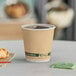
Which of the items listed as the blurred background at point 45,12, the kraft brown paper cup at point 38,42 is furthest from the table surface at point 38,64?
the blurred background at point 45,12

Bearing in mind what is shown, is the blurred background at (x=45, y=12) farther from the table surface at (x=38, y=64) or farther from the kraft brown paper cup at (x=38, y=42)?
the kraft brown paper cup at (x=38, y=42)

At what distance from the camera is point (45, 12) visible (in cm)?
251

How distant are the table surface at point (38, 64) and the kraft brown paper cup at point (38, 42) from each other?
0.02 meters

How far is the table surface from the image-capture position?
0.67 meters

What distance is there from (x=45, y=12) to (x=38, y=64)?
1.77 metres

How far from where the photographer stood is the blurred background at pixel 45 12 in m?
2.47

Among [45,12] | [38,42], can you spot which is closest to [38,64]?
[38,42]

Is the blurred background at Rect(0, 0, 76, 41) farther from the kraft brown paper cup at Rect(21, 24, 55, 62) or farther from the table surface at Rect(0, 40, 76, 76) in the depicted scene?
the kraft brown paper cup at Rect(21, 24, 55, 62)

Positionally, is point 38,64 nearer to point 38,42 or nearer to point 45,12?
point 38,42

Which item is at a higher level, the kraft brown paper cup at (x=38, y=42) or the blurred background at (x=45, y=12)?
the kraft brown paper cup at (x=38, y=42)

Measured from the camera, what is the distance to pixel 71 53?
35.3 inches

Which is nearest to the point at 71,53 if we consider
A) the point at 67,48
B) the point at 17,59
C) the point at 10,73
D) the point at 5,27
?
the point at 67,48

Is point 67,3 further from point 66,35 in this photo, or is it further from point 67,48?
point 67,48

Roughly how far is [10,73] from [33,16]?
1.88 metres
